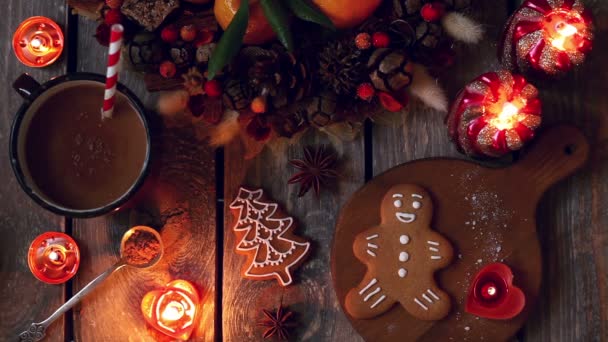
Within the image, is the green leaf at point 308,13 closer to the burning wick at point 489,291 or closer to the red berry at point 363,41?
the red berry at point 363,41

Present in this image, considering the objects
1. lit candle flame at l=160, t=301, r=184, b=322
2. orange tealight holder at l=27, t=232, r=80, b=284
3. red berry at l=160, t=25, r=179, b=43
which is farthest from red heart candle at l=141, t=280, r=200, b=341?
red berry at l=160, t=25, r=179, b=43

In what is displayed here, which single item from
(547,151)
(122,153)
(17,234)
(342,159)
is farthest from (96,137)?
(547,151)

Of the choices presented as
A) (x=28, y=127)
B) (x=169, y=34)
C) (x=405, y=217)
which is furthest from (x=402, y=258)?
(x=28, y=127)

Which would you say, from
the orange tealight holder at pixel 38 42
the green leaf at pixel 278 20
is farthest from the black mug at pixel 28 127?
the green leaf at pixel 278 20

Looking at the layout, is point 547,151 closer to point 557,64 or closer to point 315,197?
point 557,64

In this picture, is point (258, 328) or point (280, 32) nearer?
point (280, 32)

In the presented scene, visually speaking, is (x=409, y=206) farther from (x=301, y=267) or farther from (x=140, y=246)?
(x=140, y=246)

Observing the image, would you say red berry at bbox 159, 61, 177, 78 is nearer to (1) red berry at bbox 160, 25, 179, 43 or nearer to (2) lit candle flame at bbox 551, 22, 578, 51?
(1) red berry at bbox 160, 25, 179, 43
